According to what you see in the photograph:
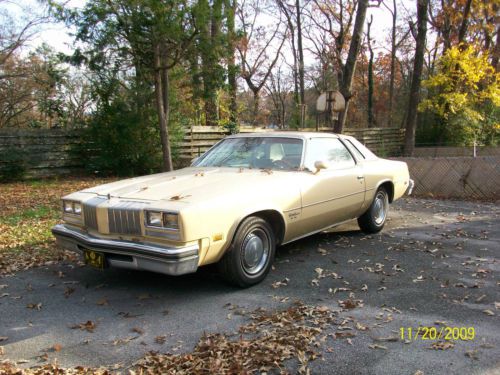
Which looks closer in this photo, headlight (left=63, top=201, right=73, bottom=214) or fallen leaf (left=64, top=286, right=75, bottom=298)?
fallen leaf (left=64, top=286, right=75, bottom=298)

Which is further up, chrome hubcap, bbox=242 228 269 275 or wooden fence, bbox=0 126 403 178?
wooden fence, bbox=0 126 403 178

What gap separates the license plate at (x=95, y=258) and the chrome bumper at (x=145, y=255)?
41 mm

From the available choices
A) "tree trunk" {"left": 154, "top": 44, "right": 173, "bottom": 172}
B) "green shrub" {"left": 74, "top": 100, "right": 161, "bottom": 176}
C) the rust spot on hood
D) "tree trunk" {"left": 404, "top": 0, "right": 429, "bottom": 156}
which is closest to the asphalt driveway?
the rust spot on hood

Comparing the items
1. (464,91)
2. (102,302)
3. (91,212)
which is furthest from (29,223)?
(464,91)

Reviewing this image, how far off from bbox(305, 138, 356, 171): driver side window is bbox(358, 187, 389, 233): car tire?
82 centimetres

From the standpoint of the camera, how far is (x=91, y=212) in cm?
404

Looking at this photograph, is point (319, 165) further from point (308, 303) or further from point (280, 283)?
point (308, 303)

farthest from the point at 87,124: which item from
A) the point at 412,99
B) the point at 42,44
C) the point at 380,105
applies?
the point at 380,105

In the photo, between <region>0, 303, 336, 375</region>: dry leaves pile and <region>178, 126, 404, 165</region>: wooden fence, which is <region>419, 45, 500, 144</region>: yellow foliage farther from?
<region>0, 303, 336, 375</region>: dry leaves pile

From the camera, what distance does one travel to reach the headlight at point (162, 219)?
139 inches

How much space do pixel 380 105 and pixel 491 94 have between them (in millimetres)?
23143

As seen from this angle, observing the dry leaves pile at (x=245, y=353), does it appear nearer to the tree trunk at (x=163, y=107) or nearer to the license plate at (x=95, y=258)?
the license plate at (x=95, y=258)

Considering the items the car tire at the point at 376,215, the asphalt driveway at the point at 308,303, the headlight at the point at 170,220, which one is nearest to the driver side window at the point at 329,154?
the car tire at the point at 376,215

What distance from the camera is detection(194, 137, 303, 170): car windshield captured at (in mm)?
5016
